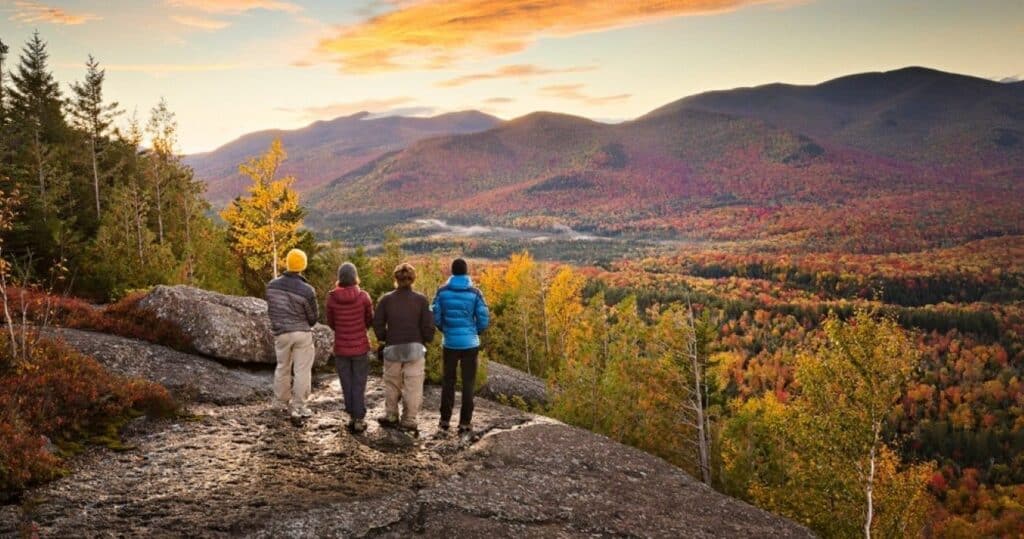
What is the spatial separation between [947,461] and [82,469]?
392ft

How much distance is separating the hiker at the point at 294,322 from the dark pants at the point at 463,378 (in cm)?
259

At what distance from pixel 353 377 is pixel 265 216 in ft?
86.1

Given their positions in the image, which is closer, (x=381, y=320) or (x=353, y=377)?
(x=381, y=320)

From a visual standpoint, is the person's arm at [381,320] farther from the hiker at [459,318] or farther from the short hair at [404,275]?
the hiker at [459,318]

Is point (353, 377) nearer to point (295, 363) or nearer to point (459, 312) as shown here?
point (295, 363)

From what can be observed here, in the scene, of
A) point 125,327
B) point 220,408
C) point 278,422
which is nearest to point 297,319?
point 278,422

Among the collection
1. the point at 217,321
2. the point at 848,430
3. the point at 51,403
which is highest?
the point at 217,321

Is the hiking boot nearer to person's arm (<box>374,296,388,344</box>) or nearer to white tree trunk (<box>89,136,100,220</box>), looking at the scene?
person's arm (<box>374,296,388,344</box>)

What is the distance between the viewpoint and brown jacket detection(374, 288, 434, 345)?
1071 cm

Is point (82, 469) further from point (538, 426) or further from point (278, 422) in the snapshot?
point (538, 426)

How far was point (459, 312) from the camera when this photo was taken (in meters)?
10.9

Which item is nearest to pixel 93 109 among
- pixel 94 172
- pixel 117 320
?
pixel 94 172

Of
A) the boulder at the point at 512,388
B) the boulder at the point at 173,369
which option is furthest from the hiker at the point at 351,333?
the boulder at the point at 512,388

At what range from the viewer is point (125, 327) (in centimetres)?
1500
